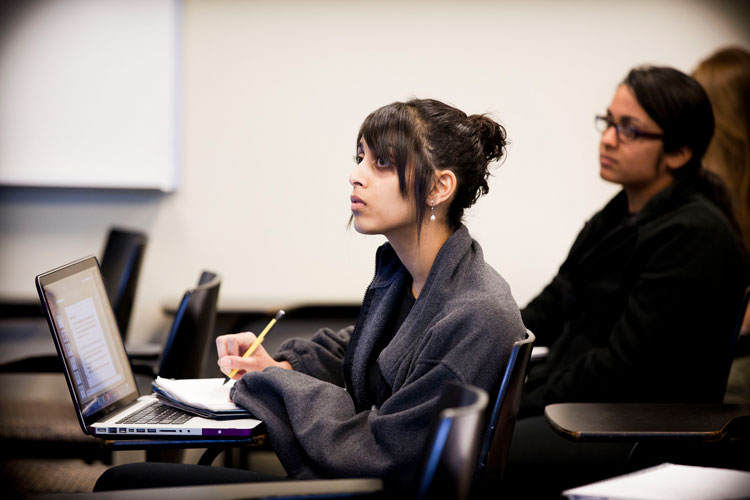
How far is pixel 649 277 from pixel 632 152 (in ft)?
1.38

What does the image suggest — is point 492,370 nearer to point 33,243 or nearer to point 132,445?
point 132,445

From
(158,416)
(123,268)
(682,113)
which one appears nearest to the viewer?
(158,416)

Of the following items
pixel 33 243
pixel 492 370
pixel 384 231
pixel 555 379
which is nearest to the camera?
pixel 492 370

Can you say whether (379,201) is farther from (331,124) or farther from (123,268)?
(331,124)

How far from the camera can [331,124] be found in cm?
349

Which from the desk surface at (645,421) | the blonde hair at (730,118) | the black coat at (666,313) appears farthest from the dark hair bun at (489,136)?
the blonde hair at (730,118)

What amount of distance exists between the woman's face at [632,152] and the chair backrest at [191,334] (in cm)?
116

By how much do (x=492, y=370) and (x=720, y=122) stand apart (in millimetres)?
2253

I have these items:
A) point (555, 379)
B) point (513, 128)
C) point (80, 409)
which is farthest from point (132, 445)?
point (513, 128)

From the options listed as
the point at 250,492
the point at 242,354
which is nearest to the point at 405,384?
the point at 250,492

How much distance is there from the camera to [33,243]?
11.3 feet

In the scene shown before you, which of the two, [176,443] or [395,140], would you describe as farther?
[395,140]

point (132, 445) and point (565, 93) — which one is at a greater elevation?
point (565, 93)

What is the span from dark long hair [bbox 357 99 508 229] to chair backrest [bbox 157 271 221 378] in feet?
1.93
